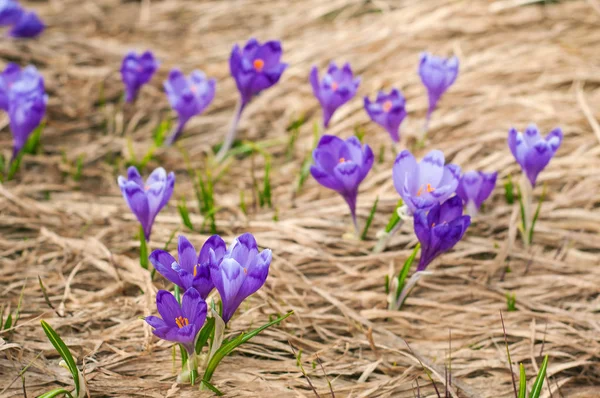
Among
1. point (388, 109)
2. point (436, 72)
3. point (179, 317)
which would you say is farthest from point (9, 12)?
point (179, 317)

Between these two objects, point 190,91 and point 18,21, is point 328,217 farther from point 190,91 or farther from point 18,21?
point 18,21

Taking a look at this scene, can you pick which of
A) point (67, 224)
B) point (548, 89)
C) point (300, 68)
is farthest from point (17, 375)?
point (548, 89)

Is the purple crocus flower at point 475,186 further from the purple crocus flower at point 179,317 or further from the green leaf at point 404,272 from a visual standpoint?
the purple crocus flower at point 179,317

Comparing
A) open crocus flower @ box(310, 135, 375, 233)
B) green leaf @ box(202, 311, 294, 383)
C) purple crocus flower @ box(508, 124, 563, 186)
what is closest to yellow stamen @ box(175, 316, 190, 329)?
green leaf @ box(202, 311, 294, 383)

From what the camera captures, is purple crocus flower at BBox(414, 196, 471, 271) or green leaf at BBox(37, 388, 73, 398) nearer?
green leaf at BBox(37, 388, 73, 398)

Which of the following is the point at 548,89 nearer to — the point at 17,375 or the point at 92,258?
the point at 92,258

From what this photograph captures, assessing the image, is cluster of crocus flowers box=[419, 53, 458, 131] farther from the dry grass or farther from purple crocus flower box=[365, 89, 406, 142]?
the dry grass

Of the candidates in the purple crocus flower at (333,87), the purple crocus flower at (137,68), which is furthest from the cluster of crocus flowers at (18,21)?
the purple crocus flower at (333,87)
